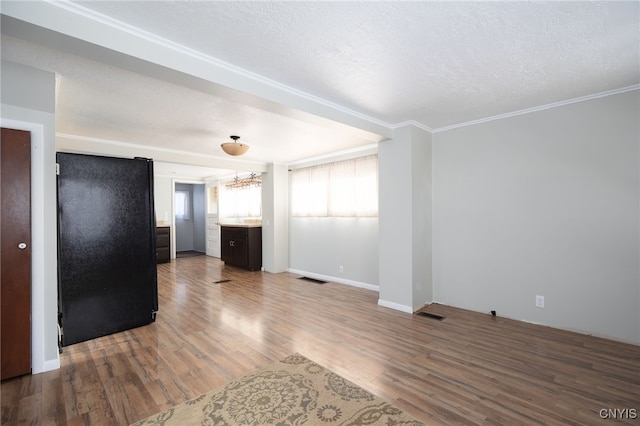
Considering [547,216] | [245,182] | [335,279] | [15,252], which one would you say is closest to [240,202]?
[245,182]

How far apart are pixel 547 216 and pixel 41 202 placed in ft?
16.1

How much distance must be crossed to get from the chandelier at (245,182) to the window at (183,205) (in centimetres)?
257

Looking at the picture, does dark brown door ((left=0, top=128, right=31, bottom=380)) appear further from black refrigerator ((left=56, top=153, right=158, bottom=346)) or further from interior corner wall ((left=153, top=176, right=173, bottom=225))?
interior corner wall ((left=153, top=176, right=173, bottom=225))

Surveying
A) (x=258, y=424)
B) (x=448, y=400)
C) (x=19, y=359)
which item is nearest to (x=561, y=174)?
(x=448, y=400)

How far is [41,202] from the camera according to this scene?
7.49 feet

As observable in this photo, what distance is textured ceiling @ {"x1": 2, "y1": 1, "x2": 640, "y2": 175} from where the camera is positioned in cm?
164

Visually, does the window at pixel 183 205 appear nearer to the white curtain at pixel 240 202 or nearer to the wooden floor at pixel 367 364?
the white curtain at pixel 240 202

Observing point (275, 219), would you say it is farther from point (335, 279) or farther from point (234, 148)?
point (234, 148)

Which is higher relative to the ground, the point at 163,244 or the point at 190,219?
the point at 190,219

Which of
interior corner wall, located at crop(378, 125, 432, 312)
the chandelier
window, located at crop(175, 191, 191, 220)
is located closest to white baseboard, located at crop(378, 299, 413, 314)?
interior corner wall, located at crop(378, 125, 432, 312)

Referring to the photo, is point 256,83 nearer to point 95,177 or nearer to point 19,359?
point 95,177

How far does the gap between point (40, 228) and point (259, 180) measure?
473cm

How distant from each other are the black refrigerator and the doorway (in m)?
6.18

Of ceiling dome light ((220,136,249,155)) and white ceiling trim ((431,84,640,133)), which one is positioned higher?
white ceiling trim ((431,84,640,133))
